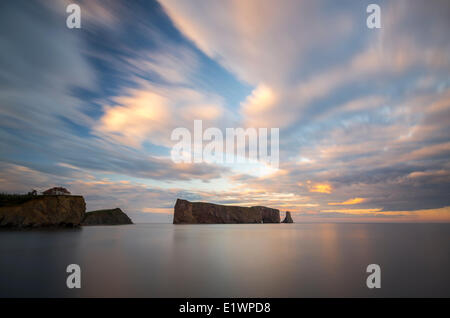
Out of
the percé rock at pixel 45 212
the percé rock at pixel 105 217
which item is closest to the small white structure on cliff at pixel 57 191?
the percé rock at pixel 45 212

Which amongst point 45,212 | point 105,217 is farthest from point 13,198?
point 105,217

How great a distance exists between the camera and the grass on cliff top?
217ft

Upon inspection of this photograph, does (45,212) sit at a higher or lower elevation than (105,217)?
higher

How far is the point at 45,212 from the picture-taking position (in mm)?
69688

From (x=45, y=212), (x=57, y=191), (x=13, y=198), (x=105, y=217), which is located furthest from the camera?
(x=105, y=217)

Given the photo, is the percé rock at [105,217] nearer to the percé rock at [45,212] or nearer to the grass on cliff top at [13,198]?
the percé rock at [45,212]

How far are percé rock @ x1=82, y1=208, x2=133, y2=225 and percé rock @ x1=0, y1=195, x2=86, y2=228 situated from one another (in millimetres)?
97382

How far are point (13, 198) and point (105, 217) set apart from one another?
11184 cm

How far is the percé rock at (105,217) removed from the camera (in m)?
163

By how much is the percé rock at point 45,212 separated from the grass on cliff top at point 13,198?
1.94 meters

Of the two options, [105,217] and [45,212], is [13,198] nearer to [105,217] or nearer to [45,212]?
[45,212]

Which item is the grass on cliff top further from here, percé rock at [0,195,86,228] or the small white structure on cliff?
the small white structure on cliff
